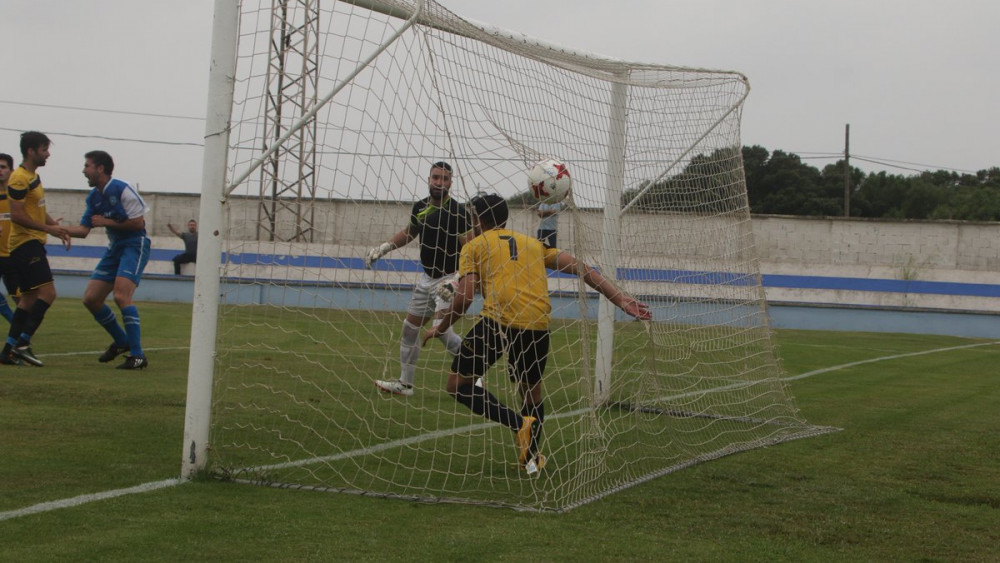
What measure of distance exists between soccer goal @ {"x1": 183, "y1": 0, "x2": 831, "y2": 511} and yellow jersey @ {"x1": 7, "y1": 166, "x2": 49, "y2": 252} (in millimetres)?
2472

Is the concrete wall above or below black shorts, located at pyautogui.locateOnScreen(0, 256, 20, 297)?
above

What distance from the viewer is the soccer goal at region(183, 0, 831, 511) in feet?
18.2

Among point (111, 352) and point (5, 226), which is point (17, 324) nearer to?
point (111, 352)

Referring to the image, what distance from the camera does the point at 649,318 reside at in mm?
6250

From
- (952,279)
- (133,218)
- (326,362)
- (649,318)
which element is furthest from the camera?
(952,279)

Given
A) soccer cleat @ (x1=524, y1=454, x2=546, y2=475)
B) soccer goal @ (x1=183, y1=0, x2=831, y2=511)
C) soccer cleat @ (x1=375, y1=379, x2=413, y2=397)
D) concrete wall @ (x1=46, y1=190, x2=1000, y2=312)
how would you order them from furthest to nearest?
concrete wall @ (x1=46, y1=190, x2=1000, y2=312), soccer cleat @ (x1=375, y1=379, x2=413, y2=397), soccer cleat @ (x1=524, y1=454, x2=546, y2=475), soccer goal @ (x1=183, y1=0, x2=831, y2=511)

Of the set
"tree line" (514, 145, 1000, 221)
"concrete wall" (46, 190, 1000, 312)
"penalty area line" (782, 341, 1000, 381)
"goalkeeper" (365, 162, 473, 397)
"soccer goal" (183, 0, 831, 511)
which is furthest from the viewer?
"tree line" (514, 145, 1000, 221)

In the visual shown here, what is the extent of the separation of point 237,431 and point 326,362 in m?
4.64

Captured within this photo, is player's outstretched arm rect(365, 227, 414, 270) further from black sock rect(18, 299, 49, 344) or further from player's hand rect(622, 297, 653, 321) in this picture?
black sock rect(18, 299, 49, 344)

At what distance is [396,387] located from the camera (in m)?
8.35

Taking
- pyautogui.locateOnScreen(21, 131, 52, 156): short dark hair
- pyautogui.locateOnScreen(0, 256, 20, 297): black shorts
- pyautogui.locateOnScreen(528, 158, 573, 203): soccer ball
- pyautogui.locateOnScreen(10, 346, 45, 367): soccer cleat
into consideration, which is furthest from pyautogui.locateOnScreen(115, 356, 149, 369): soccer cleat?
pyautogui.locateOnScreen(528, 158, 573, 203): soccer ball

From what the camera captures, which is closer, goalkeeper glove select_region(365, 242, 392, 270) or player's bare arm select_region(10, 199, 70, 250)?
goalkeeper glove select_region(365, 242, 392, 270)

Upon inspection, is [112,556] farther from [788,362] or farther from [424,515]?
[788,362]

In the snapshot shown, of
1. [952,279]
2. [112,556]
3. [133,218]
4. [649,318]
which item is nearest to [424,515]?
[112,556]
